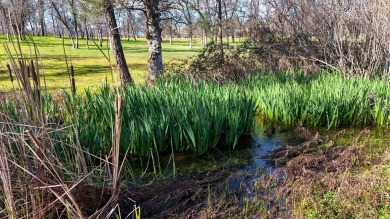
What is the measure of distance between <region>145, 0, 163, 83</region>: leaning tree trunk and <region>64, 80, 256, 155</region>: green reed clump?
3.94 m

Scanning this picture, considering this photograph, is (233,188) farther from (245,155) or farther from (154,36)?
(154,36)

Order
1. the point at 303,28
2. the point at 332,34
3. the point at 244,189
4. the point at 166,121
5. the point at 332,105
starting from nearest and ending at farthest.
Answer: the point at 244,189
the point at 166,121
the point at 332,105
the point at 332,34
the point at 303,28

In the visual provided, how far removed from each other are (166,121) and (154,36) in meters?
4.93

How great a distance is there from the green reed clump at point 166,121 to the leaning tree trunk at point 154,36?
3.94 meters

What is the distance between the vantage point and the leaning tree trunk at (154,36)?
26.9 ft

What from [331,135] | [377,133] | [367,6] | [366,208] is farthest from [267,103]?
[367,6]

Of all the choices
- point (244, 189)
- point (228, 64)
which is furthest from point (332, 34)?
point (244, 189)

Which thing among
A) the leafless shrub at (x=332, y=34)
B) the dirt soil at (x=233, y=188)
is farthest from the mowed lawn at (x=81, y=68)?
the leafless shrub at (x=332, y=34)

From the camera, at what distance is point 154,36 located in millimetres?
8414

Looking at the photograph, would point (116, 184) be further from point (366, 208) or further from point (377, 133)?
point (377, 133)

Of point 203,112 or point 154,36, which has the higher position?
point 154,36

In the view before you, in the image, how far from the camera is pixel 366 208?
2.55m

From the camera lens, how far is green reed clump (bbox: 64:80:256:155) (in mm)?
3818

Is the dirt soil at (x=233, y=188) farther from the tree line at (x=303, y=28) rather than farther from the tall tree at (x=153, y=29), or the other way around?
the tall tree at (x=153, y=29)
